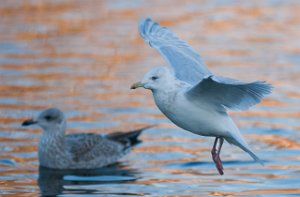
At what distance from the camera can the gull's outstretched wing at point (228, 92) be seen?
7992 millimetres

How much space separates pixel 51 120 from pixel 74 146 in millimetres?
462

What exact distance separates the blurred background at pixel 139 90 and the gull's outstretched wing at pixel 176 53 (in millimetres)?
1285

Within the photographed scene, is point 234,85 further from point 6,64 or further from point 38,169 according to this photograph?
point 6,64

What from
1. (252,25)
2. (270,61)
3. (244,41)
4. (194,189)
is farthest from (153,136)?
(252,25)

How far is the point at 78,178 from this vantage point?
1118 cm

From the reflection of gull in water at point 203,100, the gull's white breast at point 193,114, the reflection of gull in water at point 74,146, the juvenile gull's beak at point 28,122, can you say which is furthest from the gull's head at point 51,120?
the gull's white breast at point 193,114

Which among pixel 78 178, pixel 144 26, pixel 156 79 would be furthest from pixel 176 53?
pixel 78 178

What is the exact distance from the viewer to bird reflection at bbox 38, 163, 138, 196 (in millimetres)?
10352

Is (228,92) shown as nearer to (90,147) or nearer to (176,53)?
(176,53)

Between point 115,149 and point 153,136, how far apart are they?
0.85 m

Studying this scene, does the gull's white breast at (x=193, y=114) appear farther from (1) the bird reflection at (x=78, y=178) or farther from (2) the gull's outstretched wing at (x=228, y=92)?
(1) the bird reflection at (x=78, y=178)

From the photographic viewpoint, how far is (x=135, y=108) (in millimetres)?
13930

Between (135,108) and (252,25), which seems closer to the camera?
(135,108)

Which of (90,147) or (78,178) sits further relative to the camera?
(90,147)
